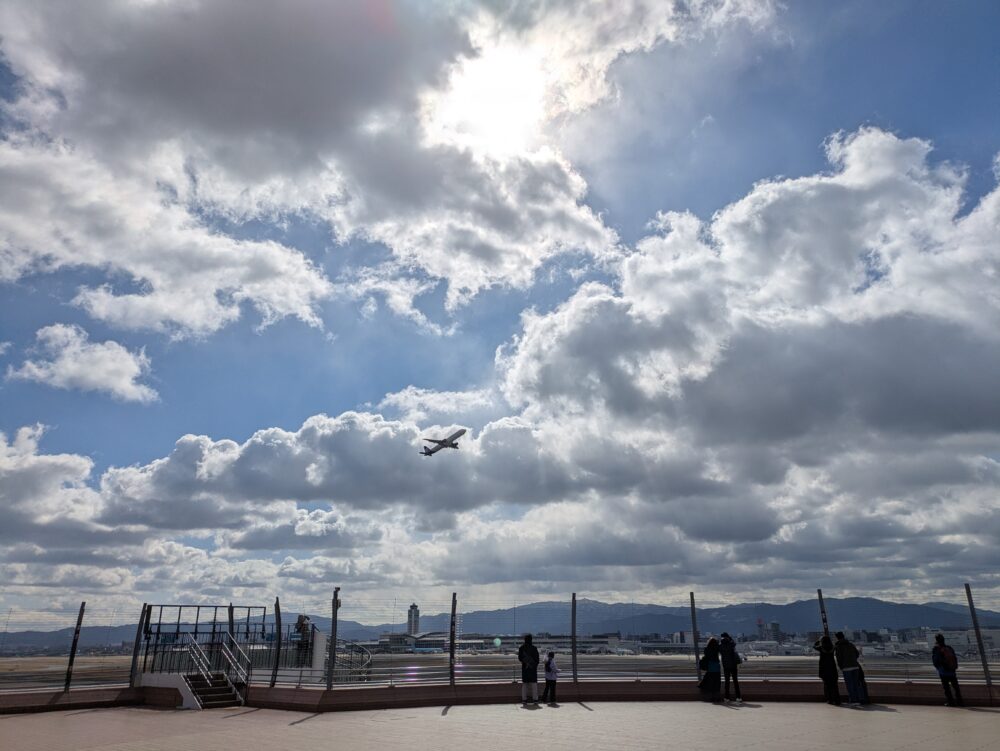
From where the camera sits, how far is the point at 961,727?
12750mm

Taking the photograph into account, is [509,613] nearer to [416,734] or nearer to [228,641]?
[228,641]

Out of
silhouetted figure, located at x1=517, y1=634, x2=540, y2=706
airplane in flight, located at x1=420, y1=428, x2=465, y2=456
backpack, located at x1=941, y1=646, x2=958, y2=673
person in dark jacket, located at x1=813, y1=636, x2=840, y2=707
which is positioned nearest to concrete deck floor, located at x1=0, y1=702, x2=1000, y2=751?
person in dark jacket, located at x1=813, y1=636, x2=840, y2=707

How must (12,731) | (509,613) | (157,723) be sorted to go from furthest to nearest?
(509,613) → (157,723) → (12,731)

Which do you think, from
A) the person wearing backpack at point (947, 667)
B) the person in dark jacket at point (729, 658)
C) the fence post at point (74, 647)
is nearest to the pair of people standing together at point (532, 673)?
the person in dark jacket at point (729, 658)

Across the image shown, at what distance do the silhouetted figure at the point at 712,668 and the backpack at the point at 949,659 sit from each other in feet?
16.7

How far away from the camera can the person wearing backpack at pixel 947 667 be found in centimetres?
1623

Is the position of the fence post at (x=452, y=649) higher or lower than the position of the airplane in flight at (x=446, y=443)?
lower

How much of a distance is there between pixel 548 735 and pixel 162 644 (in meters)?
13.9

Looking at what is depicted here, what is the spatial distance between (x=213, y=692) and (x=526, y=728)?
391 inches

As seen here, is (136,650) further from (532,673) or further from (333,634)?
(532,673)

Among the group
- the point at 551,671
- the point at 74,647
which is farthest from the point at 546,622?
the point at 74,647

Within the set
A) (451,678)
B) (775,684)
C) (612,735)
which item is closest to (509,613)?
(451,678)

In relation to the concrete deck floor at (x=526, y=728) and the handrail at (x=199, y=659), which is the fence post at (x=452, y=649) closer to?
the concrete deck floor at (x=526, y=728)

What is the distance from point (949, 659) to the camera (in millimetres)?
16234
